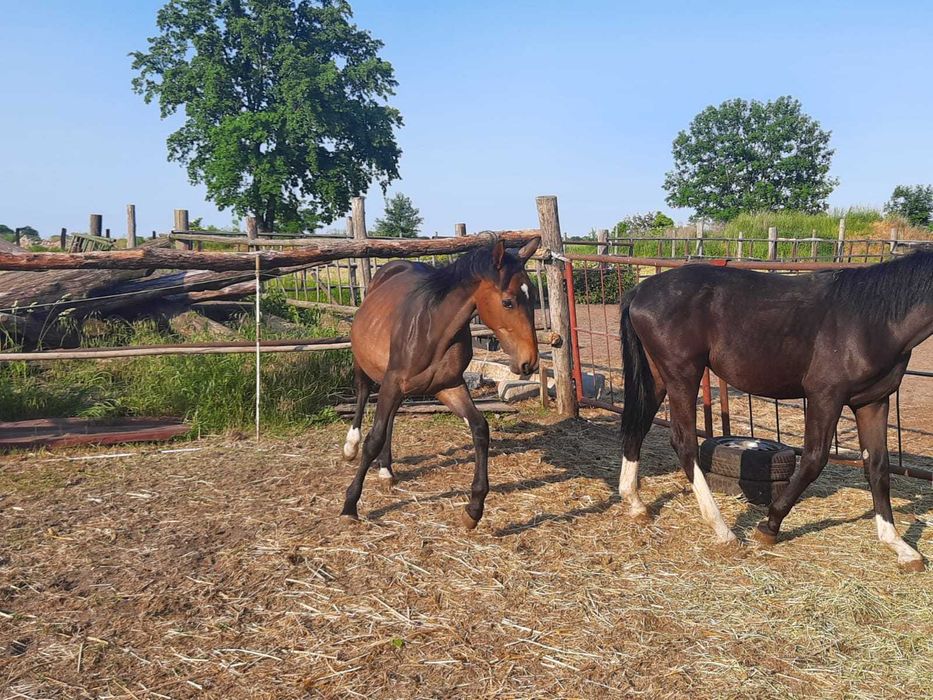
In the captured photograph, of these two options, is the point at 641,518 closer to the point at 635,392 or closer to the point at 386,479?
the point at 635,392

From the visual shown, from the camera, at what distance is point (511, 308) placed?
3.88 m

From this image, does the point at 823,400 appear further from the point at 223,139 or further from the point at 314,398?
the point at 223,139


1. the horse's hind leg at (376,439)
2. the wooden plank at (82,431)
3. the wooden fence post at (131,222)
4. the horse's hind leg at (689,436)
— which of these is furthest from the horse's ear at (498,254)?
the wooden fence post at (131,222)

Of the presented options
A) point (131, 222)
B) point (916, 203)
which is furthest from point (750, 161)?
point (131, 222)

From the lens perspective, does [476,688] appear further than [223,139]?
No

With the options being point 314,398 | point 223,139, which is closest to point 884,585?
point 314,398

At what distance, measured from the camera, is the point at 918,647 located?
291cm

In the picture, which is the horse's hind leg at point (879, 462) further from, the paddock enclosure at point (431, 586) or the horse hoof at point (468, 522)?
the horse hoof at point (468, 522)

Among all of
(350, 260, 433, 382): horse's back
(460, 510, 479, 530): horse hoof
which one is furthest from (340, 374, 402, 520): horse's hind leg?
(460, 510, 479, 530): horse hoof

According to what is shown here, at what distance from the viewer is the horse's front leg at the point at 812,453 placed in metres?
3.95

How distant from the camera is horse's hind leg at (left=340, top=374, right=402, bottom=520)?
426 centimetres

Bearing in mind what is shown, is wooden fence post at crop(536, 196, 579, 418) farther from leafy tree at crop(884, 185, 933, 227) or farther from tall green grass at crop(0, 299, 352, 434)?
leafy tree at crop(884, 185, 933, 227)

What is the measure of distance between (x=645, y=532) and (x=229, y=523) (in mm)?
2549

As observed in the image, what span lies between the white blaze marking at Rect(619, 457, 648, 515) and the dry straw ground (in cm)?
11
